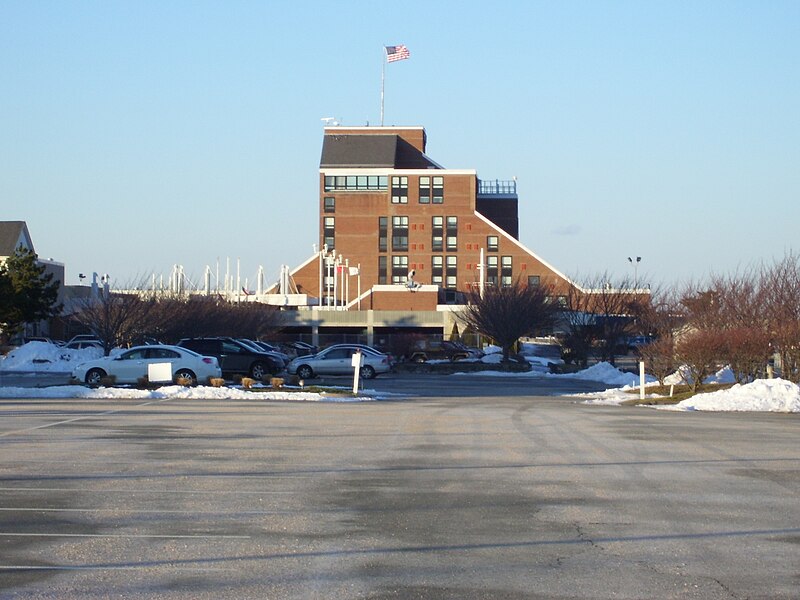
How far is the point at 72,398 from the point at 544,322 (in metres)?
36.9

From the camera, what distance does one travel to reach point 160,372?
103 feet

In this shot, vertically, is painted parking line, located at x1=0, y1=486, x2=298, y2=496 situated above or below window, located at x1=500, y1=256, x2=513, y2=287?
below

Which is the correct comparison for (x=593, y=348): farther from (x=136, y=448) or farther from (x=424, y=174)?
(x=424, y=174)

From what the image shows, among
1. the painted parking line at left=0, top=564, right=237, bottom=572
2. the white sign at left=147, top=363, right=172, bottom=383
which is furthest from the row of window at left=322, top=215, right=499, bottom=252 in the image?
the painted parking line at left=0, top=564, right=237, bottom=572

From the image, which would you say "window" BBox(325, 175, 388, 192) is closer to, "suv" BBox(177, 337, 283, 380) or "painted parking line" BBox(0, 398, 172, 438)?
"suv" BBox(177, 337, 283, 380)

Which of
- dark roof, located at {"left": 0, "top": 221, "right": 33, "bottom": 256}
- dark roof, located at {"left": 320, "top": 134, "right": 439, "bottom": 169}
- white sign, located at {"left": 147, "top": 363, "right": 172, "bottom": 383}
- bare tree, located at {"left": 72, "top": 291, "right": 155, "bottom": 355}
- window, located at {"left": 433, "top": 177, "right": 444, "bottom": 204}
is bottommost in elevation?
white sign, located at {"left": 147, "top": 363, "right": 172, "bottom": 383}

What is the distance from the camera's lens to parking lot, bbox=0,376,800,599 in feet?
27.1

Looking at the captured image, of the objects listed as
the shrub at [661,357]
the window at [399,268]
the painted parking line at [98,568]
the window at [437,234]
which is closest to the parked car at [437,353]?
the shrub at [661,357]

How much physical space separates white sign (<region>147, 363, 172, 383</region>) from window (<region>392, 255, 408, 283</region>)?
78.6 metres

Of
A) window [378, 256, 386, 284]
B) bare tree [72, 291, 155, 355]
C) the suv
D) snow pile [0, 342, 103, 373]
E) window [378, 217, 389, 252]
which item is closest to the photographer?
the suv

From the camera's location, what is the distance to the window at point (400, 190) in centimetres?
10881

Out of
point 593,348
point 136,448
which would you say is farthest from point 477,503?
point 593,348

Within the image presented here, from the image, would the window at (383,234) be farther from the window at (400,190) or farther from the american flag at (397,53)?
the american flag at (397,53)

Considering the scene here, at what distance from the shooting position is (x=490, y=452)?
55.9 feet
